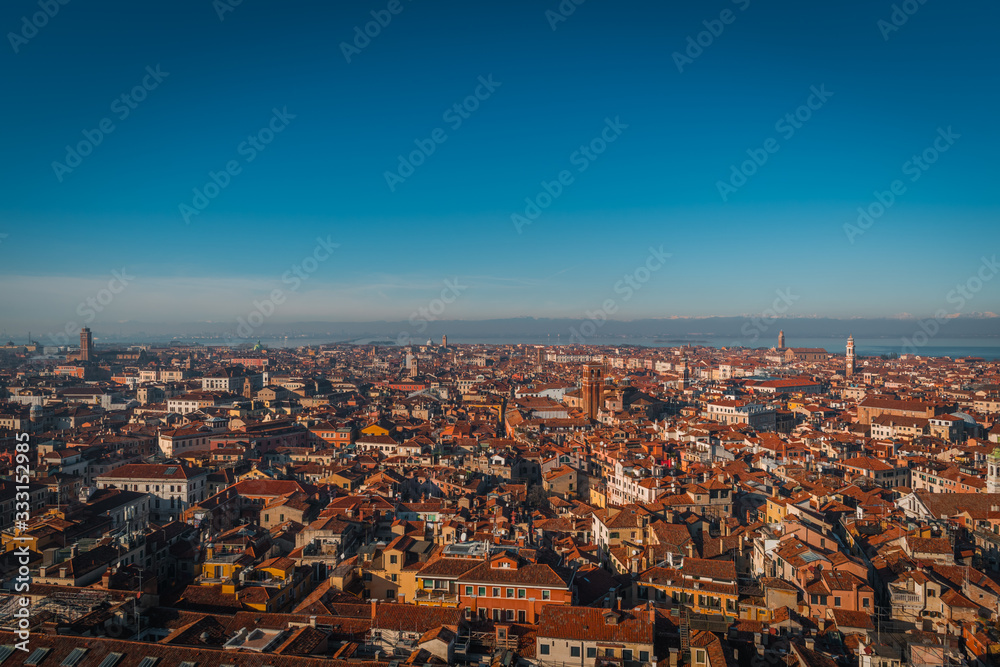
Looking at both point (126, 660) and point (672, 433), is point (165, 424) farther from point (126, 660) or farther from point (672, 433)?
point (126, 660)

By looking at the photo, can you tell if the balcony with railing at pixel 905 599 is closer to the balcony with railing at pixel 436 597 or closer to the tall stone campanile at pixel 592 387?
the balcony with railing at pixel 436 597

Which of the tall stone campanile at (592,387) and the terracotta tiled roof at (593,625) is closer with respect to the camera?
the terracotta tiled roof at (593,625)

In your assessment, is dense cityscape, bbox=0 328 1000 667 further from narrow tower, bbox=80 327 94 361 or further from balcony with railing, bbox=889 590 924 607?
narrow tower, bbox=80 327 94 361

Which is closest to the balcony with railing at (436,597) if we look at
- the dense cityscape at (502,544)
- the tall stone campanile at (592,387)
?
the dense cityscape at (502,544)

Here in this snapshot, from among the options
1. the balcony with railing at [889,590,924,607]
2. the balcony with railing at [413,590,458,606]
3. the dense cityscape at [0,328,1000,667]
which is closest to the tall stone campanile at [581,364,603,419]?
the dense cityscape at [0,328,1000,667]

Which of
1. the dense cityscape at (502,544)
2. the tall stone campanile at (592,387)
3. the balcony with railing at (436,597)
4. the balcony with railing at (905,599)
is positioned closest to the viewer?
the dense cityscape at (502,544)

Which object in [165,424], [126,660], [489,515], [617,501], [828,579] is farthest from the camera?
[165,424]

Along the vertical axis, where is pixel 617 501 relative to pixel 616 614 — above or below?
below

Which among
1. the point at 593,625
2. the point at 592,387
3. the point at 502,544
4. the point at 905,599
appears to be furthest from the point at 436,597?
the point at 592,387

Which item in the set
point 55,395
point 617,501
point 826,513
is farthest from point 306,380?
point 826,513
